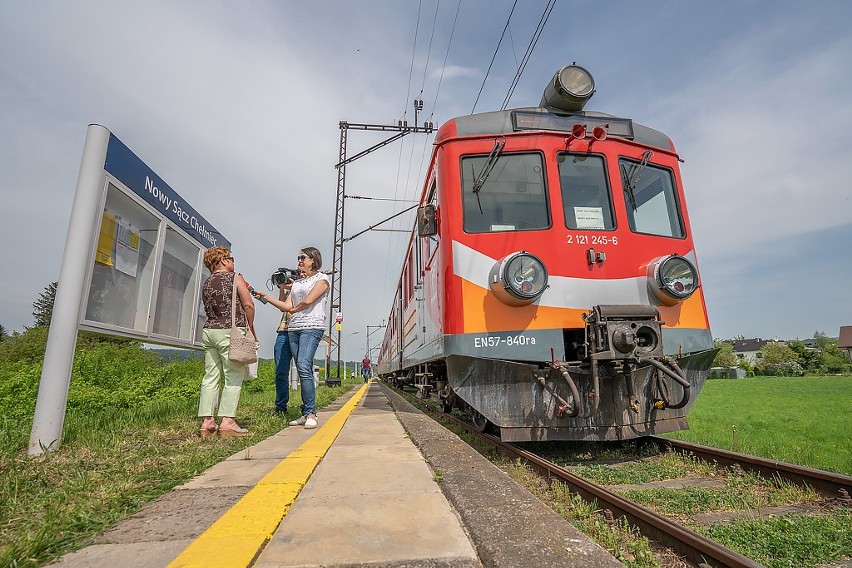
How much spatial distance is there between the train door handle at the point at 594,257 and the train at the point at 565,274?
0.01m

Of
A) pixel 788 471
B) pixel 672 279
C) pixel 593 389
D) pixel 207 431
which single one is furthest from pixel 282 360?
pixel 788 471

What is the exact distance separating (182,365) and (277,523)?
13887mm

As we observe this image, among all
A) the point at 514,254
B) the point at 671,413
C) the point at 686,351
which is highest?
the point at 514,254

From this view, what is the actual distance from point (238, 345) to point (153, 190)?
1788 mm

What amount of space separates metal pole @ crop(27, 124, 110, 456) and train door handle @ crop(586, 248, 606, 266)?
401 centimetres

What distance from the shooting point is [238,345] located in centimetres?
423

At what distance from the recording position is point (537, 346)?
152 inches

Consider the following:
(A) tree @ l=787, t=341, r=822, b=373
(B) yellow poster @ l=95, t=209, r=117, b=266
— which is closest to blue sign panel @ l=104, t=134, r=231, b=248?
(B) yellow poster @ l=95, t=209, r=117, b=266

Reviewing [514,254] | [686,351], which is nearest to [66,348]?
[514,254]

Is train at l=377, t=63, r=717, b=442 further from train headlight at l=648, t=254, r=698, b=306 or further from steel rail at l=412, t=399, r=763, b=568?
steel rail at l=412, t=399, r=763, b=568

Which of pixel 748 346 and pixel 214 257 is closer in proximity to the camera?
pixel 214 257

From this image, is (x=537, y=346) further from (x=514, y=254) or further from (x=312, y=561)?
(x=312, y=561)

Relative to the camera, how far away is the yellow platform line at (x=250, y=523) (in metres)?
1.51

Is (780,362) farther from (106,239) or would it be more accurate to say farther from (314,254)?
(106,239)
